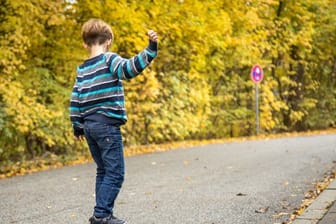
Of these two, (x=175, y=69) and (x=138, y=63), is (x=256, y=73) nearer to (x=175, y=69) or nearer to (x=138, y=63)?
(x=175, y=69)

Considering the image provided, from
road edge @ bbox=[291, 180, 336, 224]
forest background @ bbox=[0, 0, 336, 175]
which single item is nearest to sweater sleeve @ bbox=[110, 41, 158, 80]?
road edge @ bbox=[291, 180, 336, 224]

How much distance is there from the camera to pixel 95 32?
15.1 feet

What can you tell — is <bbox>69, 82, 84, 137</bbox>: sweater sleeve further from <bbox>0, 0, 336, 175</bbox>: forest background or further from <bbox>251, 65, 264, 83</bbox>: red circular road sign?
<bbox>251, 65, 264, 83</bbox>: red circular road sign

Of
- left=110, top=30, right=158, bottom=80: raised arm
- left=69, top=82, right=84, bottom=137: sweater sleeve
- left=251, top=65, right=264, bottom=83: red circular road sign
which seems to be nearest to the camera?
left=110, top=30, right=158, bottom=80: raised arm

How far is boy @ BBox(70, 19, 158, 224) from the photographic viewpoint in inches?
180

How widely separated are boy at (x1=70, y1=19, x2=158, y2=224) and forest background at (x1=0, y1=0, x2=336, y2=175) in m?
6.37

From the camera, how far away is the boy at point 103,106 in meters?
4.57

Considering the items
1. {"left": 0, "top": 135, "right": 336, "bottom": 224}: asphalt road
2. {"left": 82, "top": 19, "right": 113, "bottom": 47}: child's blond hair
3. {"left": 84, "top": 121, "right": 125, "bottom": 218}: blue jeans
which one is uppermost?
{"left": 82, "top": 19, "right": 113, "bottom": 47}: child's blond hair

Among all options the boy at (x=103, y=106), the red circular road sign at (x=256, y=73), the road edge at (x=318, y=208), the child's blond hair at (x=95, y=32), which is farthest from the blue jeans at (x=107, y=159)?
the red circular road sign at (x=256, y=73)

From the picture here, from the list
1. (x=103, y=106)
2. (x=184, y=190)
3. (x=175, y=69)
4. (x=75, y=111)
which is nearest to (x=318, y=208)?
(x=184, y=190)

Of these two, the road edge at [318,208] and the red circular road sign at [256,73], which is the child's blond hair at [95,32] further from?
the red circular road sign at [256,73]

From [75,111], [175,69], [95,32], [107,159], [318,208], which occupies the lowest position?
[318,208]

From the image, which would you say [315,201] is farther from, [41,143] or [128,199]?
[41,143]

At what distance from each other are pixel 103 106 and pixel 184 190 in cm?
313
